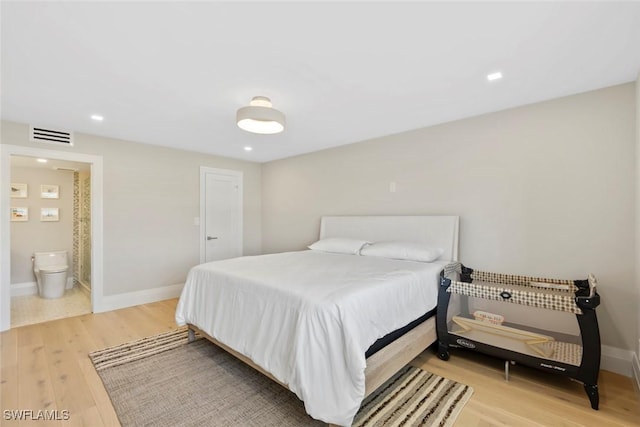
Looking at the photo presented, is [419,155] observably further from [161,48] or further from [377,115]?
[161,48]

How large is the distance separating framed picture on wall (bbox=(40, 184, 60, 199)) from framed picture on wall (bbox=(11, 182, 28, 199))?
196 millimetres

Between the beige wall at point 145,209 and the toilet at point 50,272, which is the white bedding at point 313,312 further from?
the toilet at point 50,272

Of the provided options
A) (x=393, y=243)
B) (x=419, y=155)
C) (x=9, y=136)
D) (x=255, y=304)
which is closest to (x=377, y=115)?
(x=419, y=155)

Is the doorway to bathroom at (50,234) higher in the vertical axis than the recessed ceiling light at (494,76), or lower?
lower

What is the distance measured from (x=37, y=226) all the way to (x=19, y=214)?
28 cm

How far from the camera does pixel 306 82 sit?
2.23m

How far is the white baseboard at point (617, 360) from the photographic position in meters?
2.17

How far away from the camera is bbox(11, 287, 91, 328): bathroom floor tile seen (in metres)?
3.40

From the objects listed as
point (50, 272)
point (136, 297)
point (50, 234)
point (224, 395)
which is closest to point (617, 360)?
point (224, 395)

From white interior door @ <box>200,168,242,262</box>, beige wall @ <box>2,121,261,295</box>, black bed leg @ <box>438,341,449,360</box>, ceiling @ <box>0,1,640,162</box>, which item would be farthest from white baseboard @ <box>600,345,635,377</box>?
beige wall @ <box>2,121,261,295</box>

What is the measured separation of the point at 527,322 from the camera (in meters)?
2.63

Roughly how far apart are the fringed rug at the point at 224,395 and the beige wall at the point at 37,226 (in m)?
3.34

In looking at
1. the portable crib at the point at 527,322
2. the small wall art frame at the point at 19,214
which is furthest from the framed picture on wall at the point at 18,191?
the portable crib at the point at 527,322

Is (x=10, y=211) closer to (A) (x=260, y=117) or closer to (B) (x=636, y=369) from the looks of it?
(A) (x=260, y=117)
